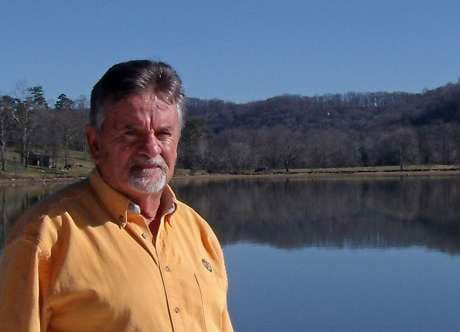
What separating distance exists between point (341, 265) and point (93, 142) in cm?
1362

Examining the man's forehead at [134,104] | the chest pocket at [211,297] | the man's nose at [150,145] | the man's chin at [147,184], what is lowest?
the chest pocket at [211,297]

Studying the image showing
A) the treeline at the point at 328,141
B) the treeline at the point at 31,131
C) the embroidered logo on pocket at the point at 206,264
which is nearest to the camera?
the embroidered logo on pocket at the point at 206,264

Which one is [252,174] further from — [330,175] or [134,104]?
[134,104]

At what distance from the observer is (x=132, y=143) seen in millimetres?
2143

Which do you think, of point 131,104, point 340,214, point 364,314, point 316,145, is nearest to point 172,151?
point 131,104

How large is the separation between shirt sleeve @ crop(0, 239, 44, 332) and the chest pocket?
1.70 ft

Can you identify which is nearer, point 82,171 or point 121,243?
point 121,243

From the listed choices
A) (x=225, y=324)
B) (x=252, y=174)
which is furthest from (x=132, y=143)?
(x=252, y=174)

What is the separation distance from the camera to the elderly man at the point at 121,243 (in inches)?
75.5

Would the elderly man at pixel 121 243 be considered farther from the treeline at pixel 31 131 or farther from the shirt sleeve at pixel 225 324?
the treeline at pixel 31 131

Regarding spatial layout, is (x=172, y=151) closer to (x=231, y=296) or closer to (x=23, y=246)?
(x=23, y=246)

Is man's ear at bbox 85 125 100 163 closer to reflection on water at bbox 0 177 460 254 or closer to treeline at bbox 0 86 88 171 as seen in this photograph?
reflection on water at bbox 0 177 460 254

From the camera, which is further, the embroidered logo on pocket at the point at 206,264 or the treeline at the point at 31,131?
the treeline at the point at 31,131

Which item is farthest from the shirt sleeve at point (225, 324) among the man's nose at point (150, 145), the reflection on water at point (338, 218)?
the reflection on water at point (338, 218)
